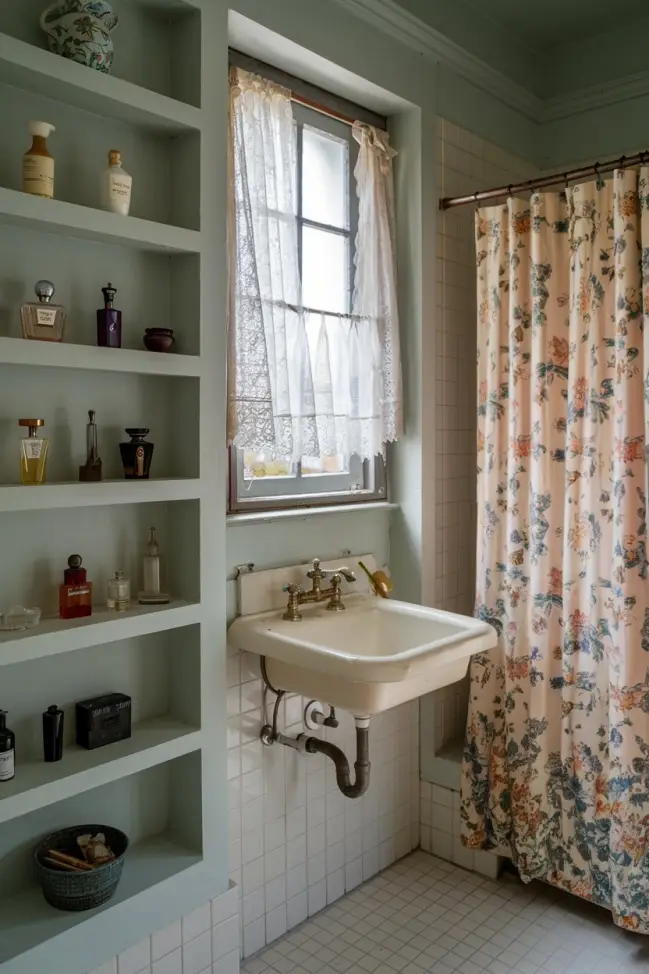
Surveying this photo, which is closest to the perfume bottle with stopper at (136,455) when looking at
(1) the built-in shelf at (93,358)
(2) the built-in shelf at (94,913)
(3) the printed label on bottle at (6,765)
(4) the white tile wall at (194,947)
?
(1) the built-in shelf at (93,358)

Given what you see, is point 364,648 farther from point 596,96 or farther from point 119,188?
point 596,96

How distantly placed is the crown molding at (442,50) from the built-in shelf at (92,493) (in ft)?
5.00

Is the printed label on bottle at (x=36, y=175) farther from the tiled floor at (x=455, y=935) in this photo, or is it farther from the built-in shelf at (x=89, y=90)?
the tiled floor at (x=455, y=935)

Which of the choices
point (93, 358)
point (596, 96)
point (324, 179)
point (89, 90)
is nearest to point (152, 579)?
point (93, 358)

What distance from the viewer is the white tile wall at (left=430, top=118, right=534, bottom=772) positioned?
8.70 ft

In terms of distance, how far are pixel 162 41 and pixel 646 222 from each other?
135 centimetres

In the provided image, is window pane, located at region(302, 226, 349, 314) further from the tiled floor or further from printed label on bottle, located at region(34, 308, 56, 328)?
the tiled floor

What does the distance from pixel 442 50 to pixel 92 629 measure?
219 cm

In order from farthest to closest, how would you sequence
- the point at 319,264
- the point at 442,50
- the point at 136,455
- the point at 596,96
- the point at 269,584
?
the point at 596,96
the point at 442,50
the point at 319,264
the point at 269,584
the point at 136,455

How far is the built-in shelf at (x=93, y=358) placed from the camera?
58.6 inches

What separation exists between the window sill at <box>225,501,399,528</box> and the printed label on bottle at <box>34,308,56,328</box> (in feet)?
2.17

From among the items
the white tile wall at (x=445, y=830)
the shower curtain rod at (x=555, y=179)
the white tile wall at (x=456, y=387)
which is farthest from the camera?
the white tile wall at (x=456, y=387)

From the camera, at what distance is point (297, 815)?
2236 millimetres

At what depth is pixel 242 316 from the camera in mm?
2020
